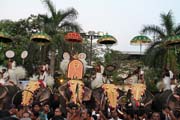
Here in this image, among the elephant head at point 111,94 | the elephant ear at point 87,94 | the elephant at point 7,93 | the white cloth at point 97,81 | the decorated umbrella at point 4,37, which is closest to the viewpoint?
the elephant head at point 111,94

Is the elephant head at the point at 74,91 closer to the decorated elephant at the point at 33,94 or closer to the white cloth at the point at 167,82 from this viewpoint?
the decorated elephant at the point at 33,94

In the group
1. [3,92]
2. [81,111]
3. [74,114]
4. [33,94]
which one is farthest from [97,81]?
[74,114]

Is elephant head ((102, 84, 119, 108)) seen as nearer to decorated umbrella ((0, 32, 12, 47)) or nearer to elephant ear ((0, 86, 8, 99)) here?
elephant ear ((0, 86, 8, 99))

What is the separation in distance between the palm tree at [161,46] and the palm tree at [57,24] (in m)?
4.06

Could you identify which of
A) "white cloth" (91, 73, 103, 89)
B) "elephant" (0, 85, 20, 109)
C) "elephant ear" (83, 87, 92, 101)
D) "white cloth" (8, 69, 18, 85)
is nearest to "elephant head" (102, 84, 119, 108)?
"elephant ear" (83, 87, 92, 101)

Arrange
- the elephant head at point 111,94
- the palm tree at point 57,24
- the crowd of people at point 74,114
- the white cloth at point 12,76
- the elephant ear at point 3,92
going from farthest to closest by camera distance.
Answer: the palm tree at point 57,24 → the white cloth at point 12,76 → the elephant ear at point 3,92 → the elephant head at point 111,94 → the crowd of people at point 74,114

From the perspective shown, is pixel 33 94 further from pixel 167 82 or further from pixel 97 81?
pixel 167 82

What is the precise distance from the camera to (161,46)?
2380 centimetres

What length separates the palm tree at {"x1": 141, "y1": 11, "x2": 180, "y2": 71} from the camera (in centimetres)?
2357

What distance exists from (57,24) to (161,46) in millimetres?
5955

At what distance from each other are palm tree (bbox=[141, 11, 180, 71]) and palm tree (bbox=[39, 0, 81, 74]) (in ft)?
13.3

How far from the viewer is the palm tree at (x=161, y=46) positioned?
2357 centimetres

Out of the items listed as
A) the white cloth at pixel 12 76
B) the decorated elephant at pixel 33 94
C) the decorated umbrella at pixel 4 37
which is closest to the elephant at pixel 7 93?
the decorated elephant at pixel 33 94

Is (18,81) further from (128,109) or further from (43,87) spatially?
(128,109)
